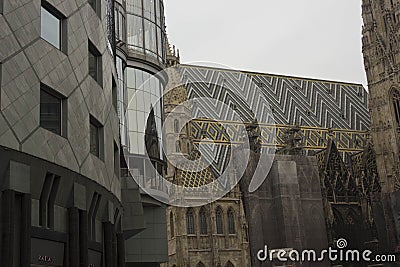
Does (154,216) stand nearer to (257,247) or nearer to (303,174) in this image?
(257,247)

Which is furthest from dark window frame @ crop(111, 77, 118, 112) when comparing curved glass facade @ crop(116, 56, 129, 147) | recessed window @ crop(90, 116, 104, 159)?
recessed window @ crop(90, 116, 104, 159)

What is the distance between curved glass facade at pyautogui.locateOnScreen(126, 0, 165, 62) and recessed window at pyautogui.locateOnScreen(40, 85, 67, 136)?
12.5 meters

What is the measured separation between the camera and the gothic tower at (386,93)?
196ft

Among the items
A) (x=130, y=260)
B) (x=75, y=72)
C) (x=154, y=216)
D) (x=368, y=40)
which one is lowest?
(x=130, y=260)

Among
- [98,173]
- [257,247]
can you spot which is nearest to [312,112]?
[257,247]

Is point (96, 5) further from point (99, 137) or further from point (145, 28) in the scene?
point (145, 28)

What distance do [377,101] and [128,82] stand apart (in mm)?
39078

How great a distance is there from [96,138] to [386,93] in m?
46.2

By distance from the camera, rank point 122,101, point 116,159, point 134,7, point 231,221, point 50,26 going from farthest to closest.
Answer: point 231,221, point 134,7, point 122,101, point 116,159, point 50,26

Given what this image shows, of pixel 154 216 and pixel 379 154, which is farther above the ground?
pixel 379 154

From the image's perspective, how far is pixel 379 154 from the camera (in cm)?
6191

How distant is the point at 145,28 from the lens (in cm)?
3209

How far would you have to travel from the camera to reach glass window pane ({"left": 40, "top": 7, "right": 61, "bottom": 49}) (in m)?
18.3

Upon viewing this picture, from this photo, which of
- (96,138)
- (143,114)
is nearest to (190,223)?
(143,114)
